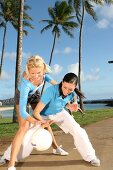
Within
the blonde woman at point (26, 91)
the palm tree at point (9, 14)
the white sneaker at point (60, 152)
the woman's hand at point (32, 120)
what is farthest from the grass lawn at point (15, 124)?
the palm tree at point (9, 14)

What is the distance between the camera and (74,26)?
2010 inches

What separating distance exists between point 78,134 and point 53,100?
71cm

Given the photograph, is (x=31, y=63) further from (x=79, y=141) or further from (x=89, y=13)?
(x=89, y=13)

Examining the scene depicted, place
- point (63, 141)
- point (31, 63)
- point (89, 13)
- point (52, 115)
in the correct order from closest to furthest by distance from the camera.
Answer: point (31, 63) → point (52, 115) → point (63, 141) → point (89, 13)

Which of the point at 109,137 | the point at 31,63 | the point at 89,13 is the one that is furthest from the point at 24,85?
the point at 89,13

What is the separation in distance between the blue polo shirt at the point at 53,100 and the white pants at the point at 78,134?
129 mm

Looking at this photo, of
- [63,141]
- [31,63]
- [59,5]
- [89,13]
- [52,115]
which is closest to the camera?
[31,63]

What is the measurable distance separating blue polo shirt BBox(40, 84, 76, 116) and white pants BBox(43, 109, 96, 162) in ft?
0.42

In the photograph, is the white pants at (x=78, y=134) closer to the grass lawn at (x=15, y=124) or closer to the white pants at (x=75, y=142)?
the white pants at (x=75, y=142)

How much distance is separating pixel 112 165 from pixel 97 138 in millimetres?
3706

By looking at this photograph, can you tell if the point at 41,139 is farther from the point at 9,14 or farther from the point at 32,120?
the point at 9,14

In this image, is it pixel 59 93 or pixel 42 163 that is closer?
pixel 59 93

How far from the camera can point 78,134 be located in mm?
6625

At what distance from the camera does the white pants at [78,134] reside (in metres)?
6.58
